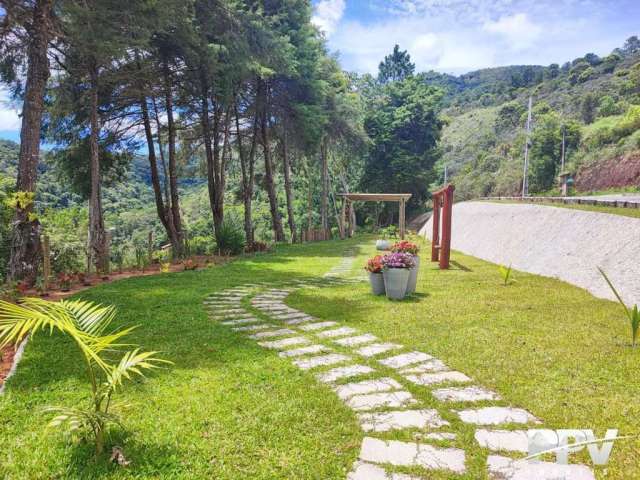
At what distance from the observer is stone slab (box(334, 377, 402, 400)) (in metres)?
2.97

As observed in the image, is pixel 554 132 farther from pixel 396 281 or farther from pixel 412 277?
pixel 396 281

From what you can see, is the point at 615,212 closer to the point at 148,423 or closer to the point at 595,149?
the point at 148,423

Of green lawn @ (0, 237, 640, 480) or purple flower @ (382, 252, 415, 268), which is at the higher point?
purple flower @ (382, 252, 415, 268)

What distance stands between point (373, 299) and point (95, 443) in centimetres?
452

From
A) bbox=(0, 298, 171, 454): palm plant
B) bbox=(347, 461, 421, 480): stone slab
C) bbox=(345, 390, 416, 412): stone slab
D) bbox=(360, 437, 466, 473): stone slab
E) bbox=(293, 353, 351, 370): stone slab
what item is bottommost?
Result: bbox=(293, 353, 351, 370): stone slab

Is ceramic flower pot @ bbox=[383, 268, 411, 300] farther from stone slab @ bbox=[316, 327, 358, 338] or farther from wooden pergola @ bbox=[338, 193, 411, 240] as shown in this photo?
wooden pergola @ bbox=[338, 193, 411, 240]

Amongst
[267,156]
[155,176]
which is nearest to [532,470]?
[155,176]

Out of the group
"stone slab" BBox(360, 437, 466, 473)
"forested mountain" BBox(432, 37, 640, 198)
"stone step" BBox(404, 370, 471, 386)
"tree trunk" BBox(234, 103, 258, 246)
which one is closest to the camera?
"stone slab" BBox(360, 437, 466, 473)

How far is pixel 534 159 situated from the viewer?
112ft

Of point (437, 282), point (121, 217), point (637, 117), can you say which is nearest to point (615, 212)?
point (437, 282)

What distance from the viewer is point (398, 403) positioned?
9.18ft

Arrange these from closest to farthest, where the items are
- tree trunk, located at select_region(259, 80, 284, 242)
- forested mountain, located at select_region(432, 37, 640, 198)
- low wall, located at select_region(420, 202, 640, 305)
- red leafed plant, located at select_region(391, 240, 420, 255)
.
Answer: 1. low wall, located at select_region(420, 202, 640, 305)
2. red leafed plant, located at select_region(391, 240, 420, 255)
3. tree trunk, located at select_region(259, 80, 284, 242)
4. forested mountain, located at select_region(432, 37, 640, 198)

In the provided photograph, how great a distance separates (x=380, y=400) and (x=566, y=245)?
21.6 ft

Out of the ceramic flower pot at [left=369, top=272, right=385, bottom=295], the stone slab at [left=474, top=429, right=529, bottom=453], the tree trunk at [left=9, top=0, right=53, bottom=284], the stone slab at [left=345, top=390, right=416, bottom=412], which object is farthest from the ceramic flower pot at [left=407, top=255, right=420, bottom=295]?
the tree trunk at [left=9, top=0, right=53, bottom=284]
